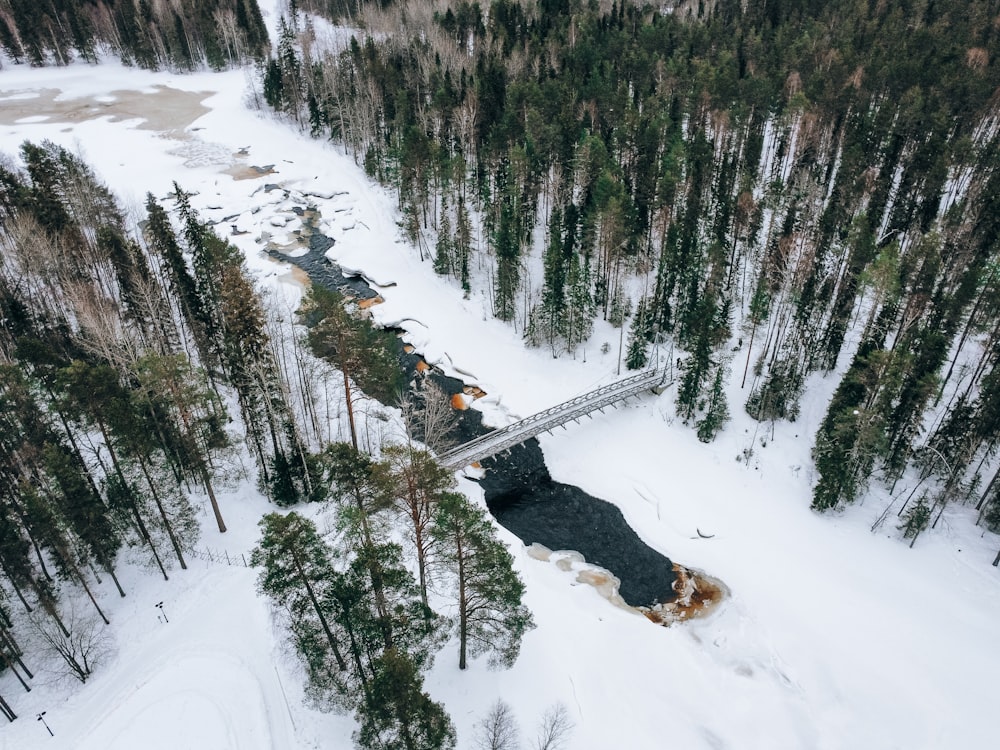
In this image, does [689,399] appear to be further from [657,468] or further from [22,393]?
[22,393]

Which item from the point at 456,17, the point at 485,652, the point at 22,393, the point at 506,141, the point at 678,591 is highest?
the point at 456,17

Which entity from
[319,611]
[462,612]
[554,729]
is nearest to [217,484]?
[319,611]

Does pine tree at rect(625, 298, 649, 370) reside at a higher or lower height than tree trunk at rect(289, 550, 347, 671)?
lower

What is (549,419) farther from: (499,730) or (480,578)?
(499,730)

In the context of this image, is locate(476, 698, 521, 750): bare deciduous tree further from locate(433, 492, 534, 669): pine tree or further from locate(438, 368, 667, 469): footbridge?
locate(438, 368, 667, 469): footbridge

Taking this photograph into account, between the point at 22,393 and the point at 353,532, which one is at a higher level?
the point at 22,393

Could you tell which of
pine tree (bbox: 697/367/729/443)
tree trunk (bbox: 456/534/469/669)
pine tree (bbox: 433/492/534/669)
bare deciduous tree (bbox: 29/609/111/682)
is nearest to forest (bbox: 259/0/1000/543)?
pine tree (bbox: 697/367/729/443)

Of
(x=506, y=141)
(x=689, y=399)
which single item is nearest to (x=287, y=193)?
(x=506, y=141)
